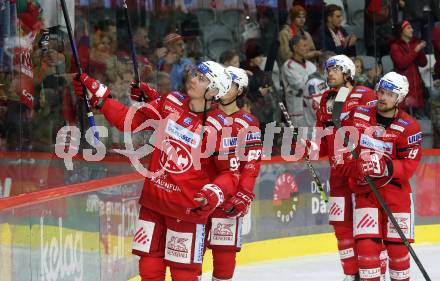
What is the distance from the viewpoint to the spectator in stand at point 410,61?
1125 centimetres

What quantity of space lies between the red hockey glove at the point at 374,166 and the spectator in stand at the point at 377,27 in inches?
191

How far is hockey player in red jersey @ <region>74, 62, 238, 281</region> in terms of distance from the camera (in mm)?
5562

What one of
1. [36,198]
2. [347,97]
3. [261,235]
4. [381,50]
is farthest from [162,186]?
[381,50]

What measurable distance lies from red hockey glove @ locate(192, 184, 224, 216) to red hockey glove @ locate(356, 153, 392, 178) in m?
1.34

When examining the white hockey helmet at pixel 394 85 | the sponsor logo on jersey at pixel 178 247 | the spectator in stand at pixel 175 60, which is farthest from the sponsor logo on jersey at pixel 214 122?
the spectator in stand at pixel 175 60

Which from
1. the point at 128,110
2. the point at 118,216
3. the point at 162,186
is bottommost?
the point at 118,216

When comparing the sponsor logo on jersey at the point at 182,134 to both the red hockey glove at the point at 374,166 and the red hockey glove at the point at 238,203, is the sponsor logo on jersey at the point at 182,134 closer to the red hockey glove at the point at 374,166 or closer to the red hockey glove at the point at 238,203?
the red hockey glove at the point at 238,203

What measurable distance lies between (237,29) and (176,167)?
513cm

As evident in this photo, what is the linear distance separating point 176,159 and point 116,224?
1.68 meters

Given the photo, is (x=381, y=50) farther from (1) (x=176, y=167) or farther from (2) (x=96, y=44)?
(1) (x=176, y=167)

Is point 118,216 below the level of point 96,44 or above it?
below

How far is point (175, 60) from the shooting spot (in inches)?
387

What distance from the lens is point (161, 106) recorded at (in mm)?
5625

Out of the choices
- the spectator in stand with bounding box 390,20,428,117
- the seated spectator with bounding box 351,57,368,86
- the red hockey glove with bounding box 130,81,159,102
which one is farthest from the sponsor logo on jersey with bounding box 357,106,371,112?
the spectator in stand with bounding box 390,20,428,117
